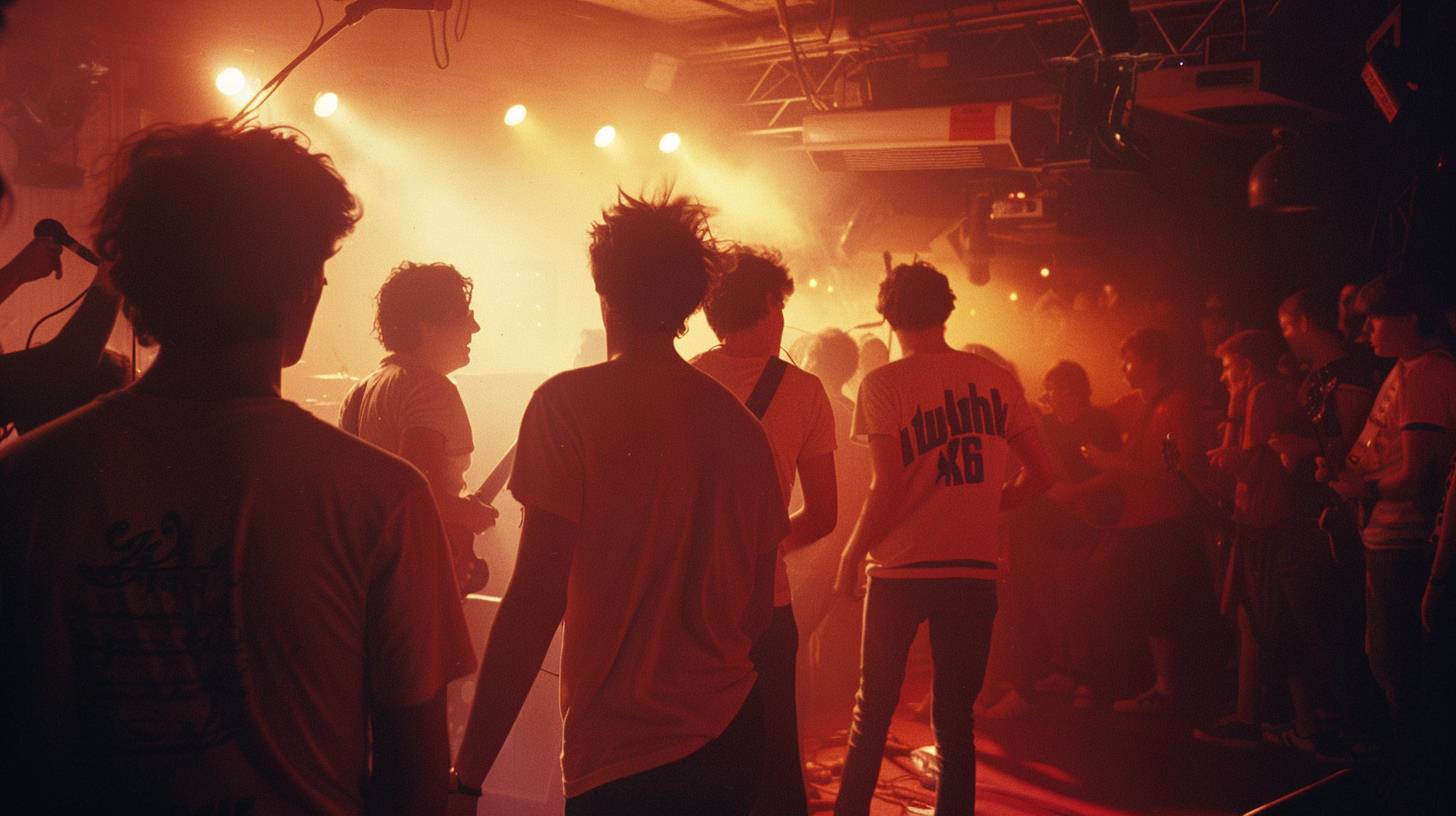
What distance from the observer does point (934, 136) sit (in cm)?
754

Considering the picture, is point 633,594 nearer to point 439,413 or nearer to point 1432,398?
point 439,413

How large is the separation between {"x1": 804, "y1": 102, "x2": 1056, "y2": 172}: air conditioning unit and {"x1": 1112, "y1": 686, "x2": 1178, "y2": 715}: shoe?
3734 millimetres

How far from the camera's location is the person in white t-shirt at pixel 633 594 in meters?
1.89

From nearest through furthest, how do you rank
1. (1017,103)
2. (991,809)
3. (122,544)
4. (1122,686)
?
(122,544)
(991,809)
(1122,686)
(1017,103)

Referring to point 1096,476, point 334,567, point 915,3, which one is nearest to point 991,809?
point 1096,476

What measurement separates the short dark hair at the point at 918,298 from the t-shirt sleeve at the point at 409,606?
2.46 m

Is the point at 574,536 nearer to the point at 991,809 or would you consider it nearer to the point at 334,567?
the point at 334,567

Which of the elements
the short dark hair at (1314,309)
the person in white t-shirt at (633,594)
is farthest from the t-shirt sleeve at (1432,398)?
the person in white t-shirt at (633,594)

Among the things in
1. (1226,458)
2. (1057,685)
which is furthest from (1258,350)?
(1057,685)

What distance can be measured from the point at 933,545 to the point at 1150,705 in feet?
11.8

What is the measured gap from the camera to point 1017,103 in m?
7.35

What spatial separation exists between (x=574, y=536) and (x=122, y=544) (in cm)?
85

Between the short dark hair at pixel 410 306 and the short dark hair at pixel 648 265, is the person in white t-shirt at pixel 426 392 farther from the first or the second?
the short dark hair at pixel 648 265

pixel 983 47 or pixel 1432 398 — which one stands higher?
pixel 983 47
